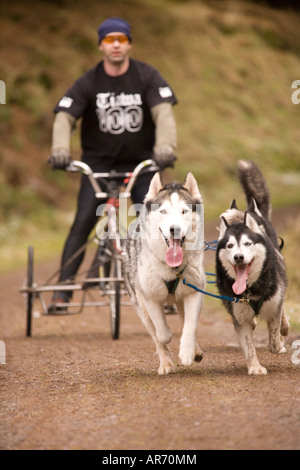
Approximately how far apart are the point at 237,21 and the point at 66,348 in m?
33.0

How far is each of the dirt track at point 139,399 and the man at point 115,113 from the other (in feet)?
5.23

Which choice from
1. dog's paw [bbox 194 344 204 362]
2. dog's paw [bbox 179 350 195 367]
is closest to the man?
dog's paw [bbox 194 344 204 362]

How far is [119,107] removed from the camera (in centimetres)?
739

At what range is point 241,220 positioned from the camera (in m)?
5.57

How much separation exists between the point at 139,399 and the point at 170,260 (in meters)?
0.99

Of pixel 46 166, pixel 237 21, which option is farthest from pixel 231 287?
pixel 237 21

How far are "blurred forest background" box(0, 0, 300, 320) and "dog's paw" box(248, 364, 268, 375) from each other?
1033 centimetres

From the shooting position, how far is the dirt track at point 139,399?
3.67 metres

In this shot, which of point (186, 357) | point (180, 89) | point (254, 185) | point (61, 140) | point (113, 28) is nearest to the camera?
point (186, 357)

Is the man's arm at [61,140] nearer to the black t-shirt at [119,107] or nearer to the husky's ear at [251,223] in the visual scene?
the black t-shirt at [119,107]

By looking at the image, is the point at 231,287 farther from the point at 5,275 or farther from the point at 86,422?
the point at 5,275

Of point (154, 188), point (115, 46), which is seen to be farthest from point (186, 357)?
point (115, 46)

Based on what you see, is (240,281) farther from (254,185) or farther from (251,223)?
(254,185)

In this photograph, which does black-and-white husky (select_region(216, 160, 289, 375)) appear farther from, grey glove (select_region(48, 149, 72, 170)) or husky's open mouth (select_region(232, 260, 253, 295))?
grey glove (select_region(48, 149, 72, 170))
